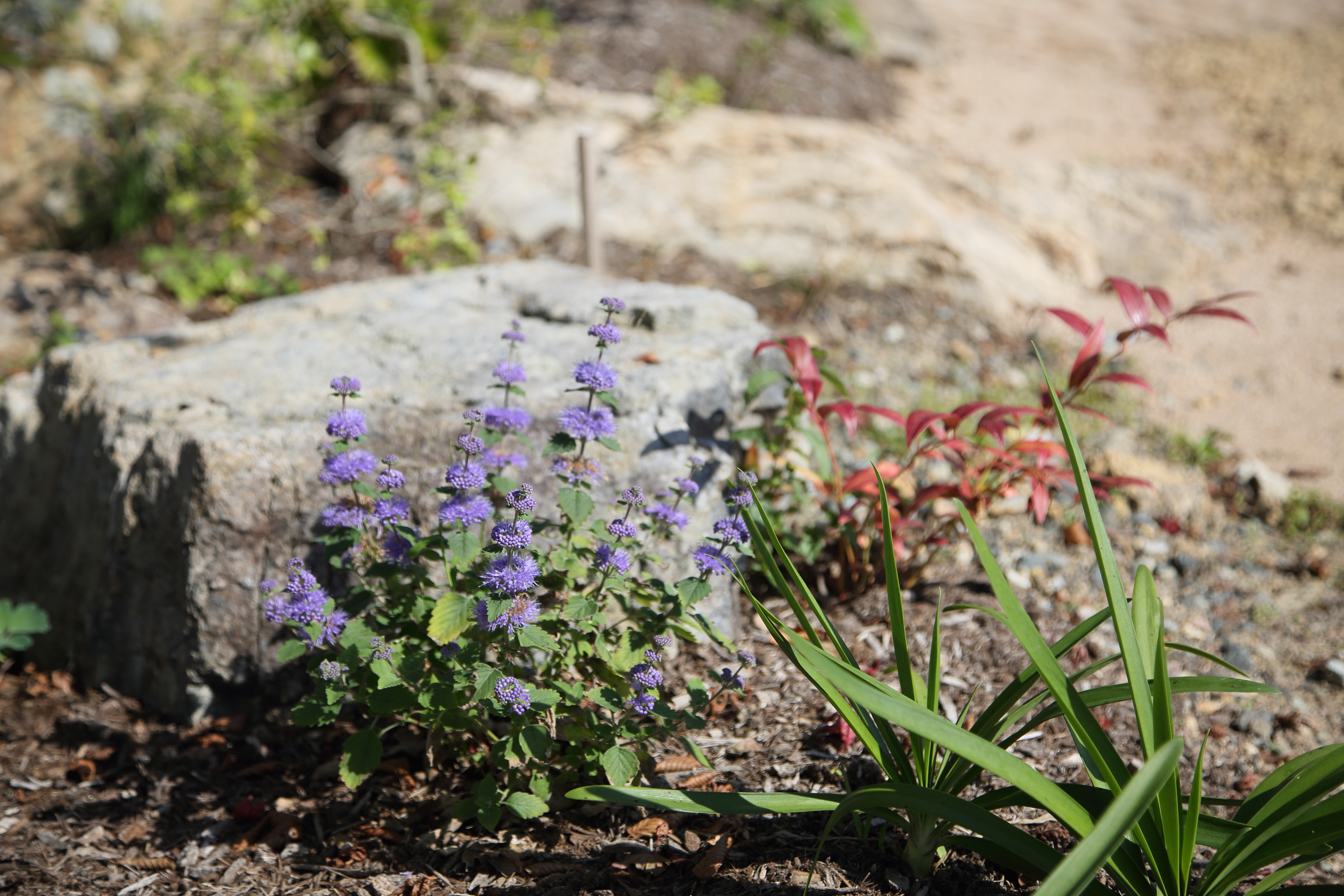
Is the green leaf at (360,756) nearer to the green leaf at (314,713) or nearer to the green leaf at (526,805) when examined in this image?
the green leaf at (314,713)

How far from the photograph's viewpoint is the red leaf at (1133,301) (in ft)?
7.82

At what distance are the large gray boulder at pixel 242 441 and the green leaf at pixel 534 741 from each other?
81cm

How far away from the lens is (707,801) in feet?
5.21

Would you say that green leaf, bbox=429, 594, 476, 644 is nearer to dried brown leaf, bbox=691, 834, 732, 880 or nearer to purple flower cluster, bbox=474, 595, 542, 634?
purple flower cluster, bbox=474, 595, 542, 634

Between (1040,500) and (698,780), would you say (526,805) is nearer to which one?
(698,780)

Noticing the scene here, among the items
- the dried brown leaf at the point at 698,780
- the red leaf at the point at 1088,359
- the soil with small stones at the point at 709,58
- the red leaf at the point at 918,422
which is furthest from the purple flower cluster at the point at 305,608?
the soil with small stones at the point at 709,58

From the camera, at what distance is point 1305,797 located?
1.38 meters

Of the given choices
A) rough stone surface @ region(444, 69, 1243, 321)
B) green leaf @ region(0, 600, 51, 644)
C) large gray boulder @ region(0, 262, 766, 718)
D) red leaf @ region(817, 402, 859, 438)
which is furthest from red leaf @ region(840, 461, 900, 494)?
rough stone surface @ region(444, 69, 1243, 321)

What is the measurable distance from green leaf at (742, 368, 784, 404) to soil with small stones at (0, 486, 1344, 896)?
68 cm

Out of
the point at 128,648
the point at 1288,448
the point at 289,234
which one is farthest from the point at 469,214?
the point at 1288,448

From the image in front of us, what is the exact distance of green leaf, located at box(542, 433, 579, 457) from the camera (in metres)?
1.80

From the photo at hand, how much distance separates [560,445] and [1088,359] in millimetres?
1530

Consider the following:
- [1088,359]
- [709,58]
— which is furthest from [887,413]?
[709,58]

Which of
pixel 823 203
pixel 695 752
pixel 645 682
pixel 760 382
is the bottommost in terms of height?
pixel 695 752
